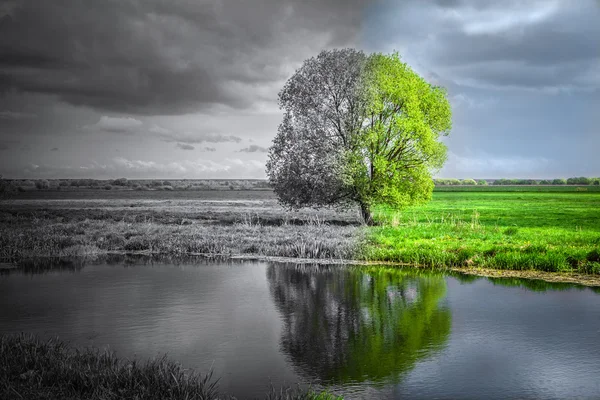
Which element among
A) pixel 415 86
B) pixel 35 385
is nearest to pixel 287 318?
pixel 35 385

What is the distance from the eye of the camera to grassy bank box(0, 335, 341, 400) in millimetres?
10055

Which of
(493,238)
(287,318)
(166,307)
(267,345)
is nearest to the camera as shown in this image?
(267,345)

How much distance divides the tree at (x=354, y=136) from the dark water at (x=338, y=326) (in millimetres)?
17738

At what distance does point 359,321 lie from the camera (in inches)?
687

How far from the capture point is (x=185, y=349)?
14305 mm

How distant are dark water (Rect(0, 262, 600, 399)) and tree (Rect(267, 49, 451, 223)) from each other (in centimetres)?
1774

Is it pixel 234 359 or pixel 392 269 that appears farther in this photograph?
pixel 392 269

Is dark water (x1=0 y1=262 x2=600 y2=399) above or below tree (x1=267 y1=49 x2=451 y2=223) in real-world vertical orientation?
below

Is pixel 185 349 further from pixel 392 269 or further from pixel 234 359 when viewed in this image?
pixel 392 269

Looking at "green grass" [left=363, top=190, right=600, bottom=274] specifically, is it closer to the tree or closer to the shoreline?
the shoreline

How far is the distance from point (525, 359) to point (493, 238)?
21444mm

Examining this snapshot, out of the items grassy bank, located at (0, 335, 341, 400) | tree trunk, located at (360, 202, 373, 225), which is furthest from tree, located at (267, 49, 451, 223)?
grassy bank, located at (0, 335, 341, 400)

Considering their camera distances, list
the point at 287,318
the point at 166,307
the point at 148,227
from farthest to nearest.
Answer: the point at 148,227
the point at 166,307
the point at 287,318

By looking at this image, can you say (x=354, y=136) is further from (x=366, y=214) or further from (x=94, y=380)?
(x=94, y=380)
